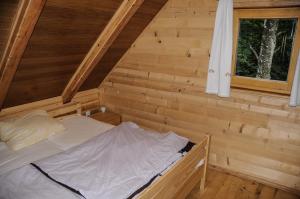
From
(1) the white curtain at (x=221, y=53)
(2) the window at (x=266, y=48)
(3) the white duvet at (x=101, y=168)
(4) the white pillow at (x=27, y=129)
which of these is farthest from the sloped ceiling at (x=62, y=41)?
(2) the window at (x=266, y=48)

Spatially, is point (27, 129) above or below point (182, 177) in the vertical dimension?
above

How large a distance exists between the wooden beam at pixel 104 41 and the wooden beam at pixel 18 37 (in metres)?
0.94

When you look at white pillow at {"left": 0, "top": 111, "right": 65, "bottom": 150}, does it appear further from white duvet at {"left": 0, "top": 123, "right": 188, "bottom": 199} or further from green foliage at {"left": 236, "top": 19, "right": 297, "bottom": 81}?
green foliage at {"left": 236, "top": 19, "right": 297, "bottom": 81}

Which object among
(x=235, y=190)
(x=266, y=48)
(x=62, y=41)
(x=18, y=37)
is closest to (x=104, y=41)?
(x=62, y=41)

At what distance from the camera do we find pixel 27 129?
275 cm

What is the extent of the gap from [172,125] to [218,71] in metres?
1.12

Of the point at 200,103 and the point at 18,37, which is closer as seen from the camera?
the point at 18,37

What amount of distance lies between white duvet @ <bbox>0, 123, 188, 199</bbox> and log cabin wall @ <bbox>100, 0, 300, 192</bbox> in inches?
33.0

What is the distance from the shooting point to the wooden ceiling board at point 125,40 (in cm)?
317

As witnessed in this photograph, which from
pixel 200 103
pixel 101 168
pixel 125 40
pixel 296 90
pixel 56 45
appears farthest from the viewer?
pixel 125 40

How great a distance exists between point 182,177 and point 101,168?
0.74 metres

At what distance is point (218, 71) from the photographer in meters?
3.00

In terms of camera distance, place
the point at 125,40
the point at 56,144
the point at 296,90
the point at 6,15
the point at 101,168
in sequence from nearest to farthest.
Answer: the point at 6,15 → the point at 101,168 → the point at 296,90 → the point at 56,144 → the point at 125,40

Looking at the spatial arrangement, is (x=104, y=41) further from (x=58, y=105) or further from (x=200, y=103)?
(x=200, y=103)
